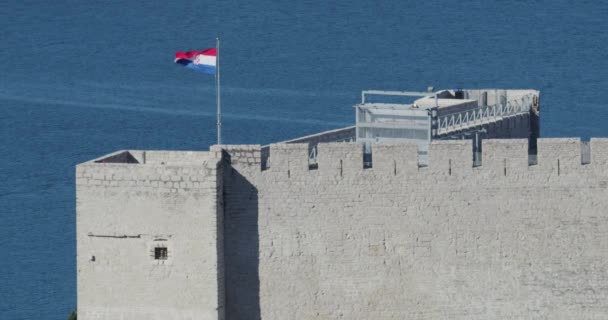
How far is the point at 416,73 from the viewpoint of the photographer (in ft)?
339

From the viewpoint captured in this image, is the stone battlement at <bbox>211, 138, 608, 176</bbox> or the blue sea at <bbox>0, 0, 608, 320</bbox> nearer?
the stone battlement at <bbox>211, 138, 608, 176</bbox>

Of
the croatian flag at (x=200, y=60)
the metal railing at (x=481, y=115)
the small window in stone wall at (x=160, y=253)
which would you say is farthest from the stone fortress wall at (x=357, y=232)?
the metal railing at (x=481, y=115)

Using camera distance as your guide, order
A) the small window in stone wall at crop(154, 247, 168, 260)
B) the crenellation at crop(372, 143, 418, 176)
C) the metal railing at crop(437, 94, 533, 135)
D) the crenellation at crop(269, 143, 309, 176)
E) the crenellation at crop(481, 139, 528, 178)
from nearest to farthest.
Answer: the crenellation at crop(481, 139, 528, 178)
the crenellation at crop(372, 143, 418, 176)
the crenellation at crop(269, 143, 309, 176)
the small window in stone wall at crop(154, 247, 168, 260)
the metal railing at crop(437, 94, 533, 135)

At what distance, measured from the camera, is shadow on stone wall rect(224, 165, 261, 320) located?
45.1 m

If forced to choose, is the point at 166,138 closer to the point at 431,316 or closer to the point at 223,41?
the point at 223,41

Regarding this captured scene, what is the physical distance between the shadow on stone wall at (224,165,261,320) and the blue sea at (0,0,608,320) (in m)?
28.4

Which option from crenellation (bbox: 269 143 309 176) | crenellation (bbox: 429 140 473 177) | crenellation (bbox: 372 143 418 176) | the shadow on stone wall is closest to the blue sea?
the shadow on stone wall

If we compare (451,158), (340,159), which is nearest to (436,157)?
(451,158)

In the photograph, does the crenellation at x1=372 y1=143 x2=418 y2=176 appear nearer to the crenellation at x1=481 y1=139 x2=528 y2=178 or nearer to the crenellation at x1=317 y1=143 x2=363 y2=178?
the crenellation at x1=317 y1=143 x2=363 y2=178

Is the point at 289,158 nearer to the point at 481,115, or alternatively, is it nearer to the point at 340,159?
the point at 340,159

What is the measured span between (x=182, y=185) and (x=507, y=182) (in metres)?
6.13

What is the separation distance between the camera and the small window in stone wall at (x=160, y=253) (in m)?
45.0

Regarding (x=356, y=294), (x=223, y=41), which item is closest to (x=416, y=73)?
(x=223, y=41)

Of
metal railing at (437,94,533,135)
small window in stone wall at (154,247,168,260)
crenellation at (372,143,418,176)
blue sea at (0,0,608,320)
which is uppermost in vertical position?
blue sea at (0,0,608,320)
